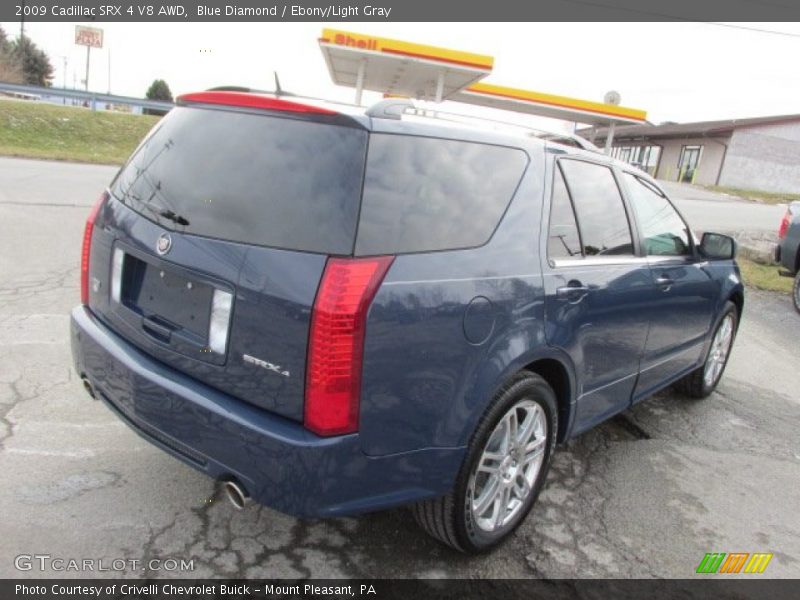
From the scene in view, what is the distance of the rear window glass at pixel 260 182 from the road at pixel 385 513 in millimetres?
1299

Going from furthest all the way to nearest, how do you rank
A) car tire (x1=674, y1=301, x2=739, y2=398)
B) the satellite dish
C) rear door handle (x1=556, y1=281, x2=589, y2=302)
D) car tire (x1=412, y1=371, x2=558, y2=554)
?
the satellite dish
car tire (x1=674, y1=301, x2=739, y2=398)
rear door handle (x1=556, y1=281, x2=589, y2=302)
car tire (x1=412, y1=371, x2=558, y2=554)

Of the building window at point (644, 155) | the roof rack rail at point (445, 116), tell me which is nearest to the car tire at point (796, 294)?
the roof rack rail at point (445, 116)

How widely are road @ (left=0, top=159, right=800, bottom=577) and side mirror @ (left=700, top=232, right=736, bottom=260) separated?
3.85 ft

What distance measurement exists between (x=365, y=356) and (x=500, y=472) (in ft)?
3.40

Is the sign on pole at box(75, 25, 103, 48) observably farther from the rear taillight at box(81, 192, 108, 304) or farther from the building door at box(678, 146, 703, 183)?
the rear taillight at box(81, 192, 108, 304)

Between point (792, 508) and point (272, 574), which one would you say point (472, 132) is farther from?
point (792, 508)

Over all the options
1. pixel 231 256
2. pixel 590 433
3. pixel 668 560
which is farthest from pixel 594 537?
pixel 231 256

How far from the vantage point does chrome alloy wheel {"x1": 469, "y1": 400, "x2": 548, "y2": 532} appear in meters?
2.64

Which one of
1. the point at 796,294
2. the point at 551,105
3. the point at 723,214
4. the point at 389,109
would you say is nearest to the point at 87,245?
the point at 389,109

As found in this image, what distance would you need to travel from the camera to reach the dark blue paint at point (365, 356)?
206cm

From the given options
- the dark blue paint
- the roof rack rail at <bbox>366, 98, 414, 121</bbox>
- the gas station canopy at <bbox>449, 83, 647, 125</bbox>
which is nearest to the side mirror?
the dark blue paint

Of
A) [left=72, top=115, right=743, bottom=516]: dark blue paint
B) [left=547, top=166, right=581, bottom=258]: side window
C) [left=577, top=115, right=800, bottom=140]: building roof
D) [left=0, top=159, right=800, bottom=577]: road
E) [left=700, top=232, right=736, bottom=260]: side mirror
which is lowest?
[left=0, top=159, right=800, bottom=577]: road

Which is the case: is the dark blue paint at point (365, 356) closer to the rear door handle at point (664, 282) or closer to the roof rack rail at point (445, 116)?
the roof rack rail at point (445, 116)

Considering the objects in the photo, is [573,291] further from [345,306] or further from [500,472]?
[345,306]
